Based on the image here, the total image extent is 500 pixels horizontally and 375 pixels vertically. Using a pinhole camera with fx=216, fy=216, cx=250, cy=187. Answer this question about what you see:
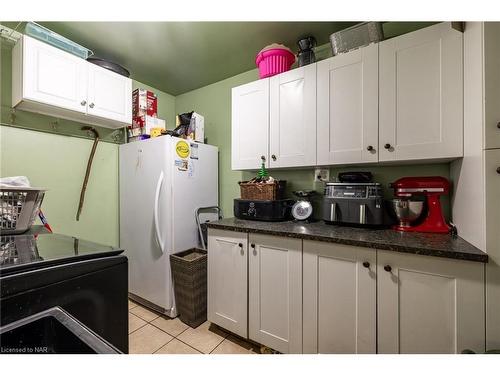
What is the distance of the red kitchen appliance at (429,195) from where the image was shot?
4.12 feet

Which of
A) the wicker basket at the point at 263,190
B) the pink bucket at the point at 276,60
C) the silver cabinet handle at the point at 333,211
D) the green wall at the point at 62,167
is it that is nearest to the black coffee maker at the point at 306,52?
the pink bucket at the point at 276,60

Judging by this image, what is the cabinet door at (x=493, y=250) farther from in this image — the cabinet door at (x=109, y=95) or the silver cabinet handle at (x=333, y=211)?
the cabinet door at (x=109, y=95)

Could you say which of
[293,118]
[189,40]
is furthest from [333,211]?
[189,40]

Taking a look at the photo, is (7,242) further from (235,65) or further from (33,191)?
(235,65)

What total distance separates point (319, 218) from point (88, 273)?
1571 millimetres

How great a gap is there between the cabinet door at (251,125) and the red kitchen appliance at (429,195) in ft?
3.24

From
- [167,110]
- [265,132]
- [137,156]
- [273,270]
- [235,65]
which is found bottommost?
[273,270]

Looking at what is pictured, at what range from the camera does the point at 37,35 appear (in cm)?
154

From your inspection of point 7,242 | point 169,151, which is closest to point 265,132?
point 169,151

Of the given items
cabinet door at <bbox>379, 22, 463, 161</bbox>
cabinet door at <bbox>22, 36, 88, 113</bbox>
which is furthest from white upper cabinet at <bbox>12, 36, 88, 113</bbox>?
cabinet door at <bbox>379, 22, 463, 161</bbox>

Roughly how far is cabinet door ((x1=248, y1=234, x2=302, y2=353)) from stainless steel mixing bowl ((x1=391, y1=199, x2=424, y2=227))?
2.14 ft

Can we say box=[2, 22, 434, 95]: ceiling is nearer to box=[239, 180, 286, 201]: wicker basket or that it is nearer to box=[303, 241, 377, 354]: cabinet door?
box=[239, 180, 286, 201]: wicker basket

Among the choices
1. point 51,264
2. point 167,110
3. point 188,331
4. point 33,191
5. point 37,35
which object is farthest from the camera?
point 167,110

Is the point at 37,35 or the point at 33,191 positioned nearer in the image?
the point at 33,191
